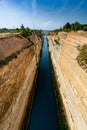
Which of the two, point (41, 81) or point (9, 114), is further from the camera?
point (41, 81)

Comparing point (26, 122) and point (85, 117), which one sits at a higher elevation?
point (85, 117)

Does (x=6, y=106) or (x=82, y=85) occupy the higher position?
(x=82, y=85)

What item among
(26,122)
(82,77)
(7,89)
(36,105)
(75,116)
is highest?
(82,77)

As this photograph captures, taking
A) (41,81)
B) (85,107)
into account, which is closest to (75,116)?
(85,107)

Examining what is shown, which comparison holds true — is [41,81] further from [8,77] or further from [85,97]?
[85,97]

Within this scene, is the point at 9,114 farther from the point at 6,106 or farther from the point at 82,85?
the point at 82,85

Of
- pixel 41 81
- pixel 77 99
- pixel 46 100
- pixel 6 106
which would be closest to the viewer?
pixel 6 106

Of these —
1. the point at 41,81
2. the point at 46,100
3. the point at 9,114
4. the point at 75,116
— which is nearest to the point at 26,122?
the point at 9,114

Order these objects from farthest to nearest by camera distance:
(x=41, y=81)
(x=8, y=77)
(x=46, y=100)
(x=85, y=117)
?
(x=41, y=81) → (x=46, y=100) → (x=8, y=77) → (x=85, y=117)

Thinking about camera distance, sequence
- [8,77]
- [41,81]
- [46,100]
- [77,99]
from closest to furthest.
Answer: [77,99] < [8,77] < [46,100] < [41,81]
